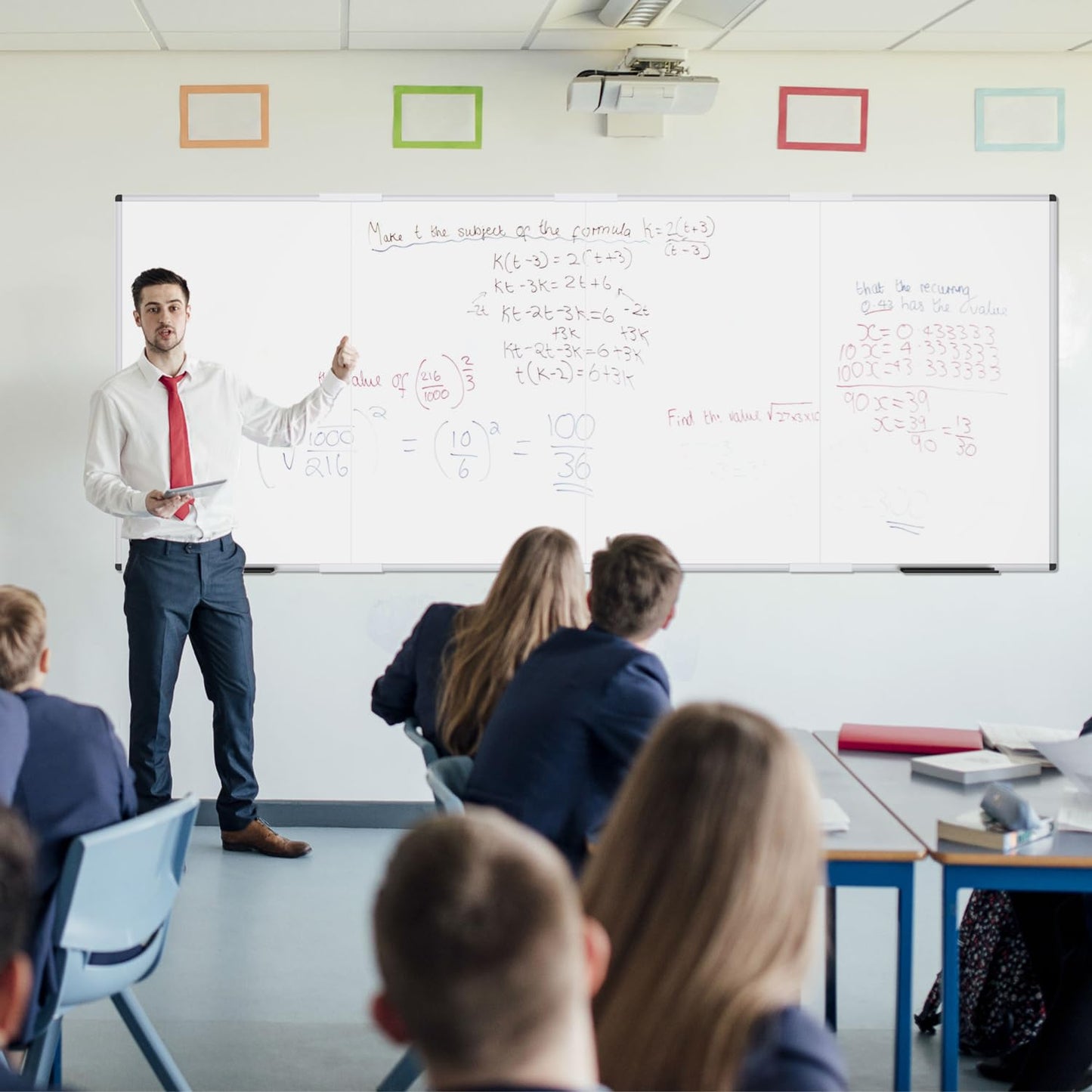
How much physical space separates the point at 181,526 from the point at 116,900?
2185 millimetres

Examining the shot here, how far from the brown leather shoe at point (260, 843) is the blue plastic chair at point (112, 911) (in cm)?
193

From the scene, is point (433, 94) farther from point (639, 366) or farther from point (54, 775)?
point (54, 775)

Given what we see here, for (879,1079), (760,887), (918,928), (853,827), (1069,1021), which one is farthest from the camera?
(918,928)

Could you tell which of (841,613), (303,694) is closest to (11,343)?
(303,694)

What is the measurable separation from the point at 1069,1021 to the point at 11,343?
3800mm

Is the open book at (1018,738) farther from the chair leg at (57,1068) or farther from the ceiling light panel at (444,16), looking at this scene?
the ceiling light panel at (444,16)

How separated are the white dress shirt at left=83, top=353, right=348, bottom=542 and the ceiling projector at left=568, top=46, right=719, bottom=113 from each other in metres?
1.24

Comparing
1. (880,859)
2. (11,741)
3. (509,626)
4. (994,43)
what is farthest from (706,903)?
(994,43)

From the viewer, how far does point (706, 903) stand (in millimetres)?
1114

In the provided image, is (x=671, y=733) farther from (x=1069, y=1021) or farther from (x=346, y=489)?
(x=346, y=489)

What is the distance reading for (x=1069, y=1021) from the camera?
2297mm

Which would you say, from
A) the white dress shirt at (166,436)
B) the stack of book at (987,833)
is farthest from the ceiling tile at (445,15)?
the stack of book at (987,833)

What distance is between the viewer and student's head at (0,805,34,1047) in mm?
1033

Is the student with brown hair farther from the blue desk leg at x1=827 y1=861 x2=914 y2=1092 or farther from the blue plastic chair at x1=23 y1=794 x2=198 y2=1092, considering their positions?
the blue desk leg at x1=827 y1=861 x2=914 y2=1092
